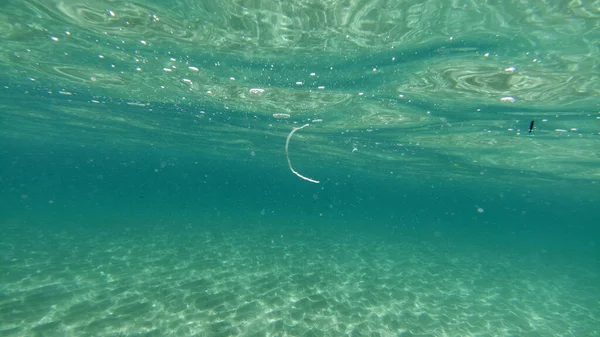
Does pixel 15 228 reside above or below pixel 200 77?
below

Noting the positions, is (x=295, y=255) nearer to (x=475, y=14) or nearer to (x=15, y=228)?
(x=475, y=14)

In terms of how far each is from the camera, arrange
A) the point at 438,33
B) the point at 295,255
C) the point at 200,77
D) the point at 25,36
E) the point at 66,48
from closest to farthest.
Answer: the point at 438,33, the point at 25,36, the point at 66,48, the point at 200,77, the point at 295,255

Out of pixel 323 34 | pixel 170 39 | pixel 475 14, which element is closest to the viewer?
pixel 475 14

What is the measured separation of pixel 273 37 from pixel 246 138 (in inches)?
764

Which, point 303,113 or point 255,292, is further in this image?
point 303,113

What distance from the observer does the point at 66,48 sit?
10664 mm

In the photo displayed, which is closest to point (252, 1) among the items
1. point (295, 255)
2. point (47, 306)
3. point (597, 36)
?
point (597, 36)

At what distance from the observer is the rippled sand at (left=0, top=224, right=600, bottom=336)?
9.04m

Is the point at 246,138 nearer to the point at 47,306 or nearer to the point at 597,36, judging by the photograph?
the point at 47,306

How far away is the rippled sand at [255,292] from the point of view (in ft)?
29.7

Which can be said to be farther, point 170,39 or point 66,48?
point 66,48

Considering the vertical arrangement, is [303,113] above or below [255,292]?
above

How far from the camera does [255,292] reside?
11.6 meters

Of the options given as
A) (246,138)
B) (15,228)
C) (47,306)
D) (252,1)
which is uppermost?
(252,1)
